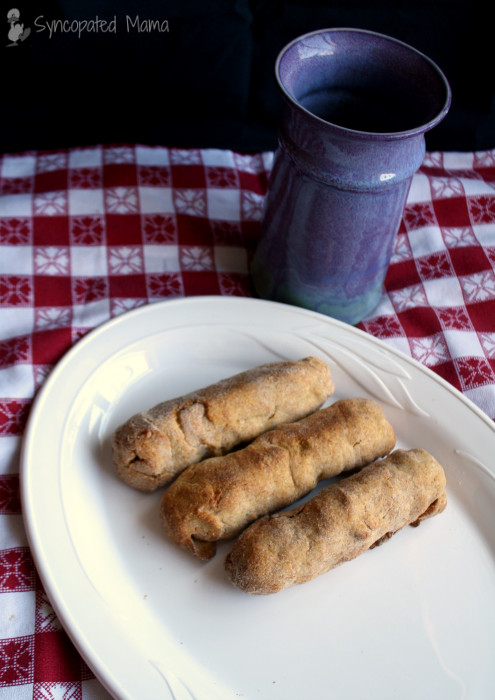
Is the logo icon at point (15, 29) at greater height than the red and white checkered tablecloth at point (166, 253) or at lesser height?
greater

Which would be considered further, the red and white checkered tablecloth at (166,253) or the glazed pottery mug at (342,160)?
the red and white checkered tablecloth at (166,253)

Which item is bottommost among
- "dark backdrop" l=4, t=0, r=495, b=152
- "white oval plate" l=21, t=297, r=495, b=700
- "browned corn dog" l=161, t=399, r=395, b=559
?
"white oval plate" l=21, t=297, r=495, b=700

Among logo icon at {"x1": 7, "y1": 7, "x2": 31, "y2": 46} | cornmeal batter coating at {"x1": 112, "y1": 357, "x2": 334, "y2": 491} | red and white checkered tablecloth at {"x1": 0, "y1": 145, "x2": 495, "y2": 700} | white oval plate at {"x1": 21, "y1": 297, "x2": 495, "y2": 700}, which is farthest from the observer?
logo icon at {"x1": 7, "y1": 7, "x2": 31, "y2": 46}

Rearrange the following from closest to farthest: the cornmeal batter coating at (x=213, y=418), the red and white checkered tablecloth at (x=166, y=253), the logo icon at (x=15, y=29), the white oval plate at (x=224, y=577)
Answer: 1. the white oval plate at (x=224, y=577)
2. the cornmeal batter coating at (x=213, y=418)
3. the red and white checkered tablecloth at (x=166, y=253)
4. the logo icon at (x=15, y=29)

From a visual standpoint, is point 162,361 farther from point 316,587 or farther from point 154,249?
point 316,587

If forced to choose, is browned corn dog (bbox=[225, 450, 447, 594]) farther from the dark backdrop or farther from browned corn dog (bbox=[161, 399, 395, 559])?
the dark backdrop

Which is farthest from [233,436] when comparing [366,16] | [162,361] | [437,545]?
[366,16]

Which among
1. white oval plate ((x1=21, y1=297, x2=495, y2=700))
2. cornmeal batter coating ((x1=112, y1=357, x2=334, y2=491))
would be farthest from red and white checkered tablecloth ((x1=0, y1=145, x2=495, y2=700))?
cornmeal batter coating ((x1=112, y1=357, x2=334, y2=491))

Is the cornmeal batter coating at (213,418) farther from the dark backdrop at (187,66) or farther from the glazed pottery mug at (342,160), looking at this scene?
the dark backdrop at (187,66)

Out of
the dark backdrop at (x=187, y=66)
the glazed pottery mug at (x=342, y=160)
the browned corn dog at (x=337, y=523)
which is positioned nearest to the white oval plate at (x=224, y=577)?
the browned corn dog at (x=337, y=523)
